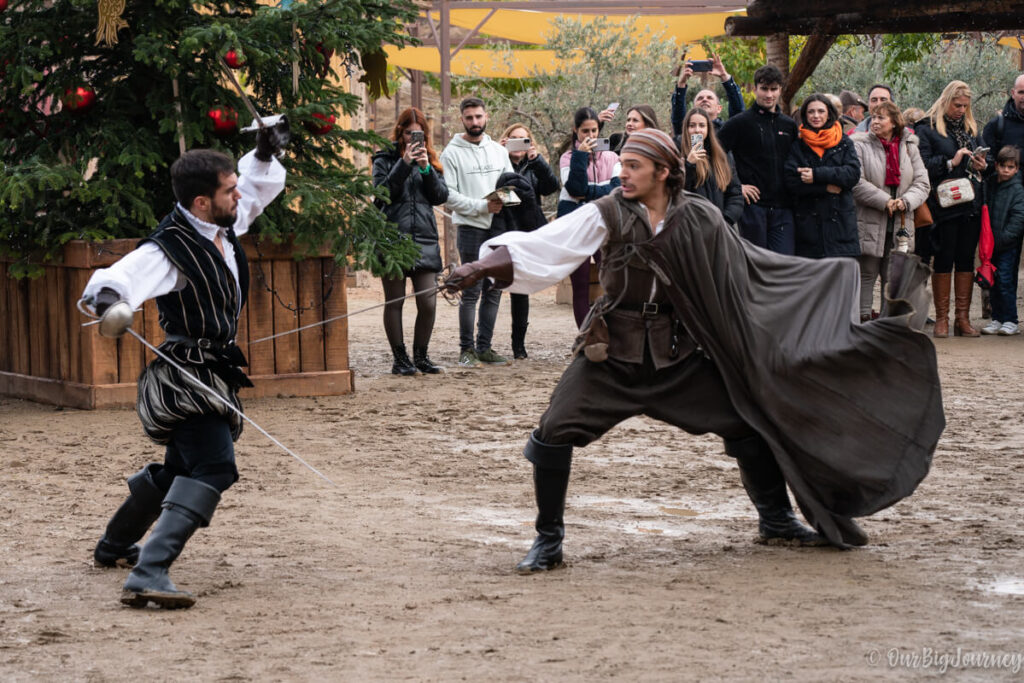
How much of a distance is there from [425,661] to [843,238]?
6.79 meters

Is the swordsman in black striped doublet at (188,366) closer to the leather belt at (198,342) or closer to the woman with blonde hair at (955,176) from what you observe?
the leather belt at (198,342)

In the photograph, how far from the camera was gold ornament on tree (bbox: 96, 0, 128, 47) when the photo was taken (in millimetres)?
8031

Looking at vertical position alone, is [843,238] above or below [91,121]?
below

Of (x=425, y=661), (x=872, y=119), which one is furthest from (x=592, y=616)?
(x=872, y=119)

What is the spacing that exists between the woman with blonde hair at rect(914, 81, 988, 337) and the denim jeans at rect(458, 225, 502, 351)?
3.74 metres

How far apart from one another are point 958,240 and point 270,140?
25.2ft

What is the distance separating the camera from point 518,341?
35.2 ft

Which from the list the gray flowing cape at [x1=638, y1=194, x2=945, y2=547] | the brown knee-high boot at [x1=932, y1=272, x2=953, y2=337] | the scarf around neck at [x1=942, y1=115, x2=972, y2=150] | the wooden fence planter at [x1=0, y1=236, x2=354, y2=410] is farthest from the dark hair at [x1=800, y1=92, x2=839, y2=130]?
the gray flowing cape at [x1=638, y1=194, x2=945, y2=547]

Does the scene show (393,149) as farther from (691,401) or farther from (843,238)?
(691,401)

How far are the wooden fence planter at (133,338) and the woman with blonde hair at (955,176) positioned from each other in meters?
5.17

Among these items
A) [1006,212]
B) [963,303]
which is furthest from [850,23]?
[963,303]

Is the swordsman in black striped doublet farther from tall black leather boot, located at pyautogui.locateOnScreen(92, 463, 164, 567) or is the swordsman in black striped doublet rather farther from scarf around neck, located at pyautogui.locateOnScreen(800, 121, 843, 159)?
scarf around neck, located at pyautogui.locateOnScreen(800, 121, 843, 159)

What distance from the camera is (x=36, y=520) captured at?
5.88 m

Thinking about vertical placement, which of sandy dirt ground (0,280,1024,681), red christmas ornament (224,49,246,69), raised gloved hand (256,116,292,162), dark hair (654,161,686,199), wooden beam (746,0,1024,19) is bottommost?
sandy dirt ground (0,280,1024,681)
